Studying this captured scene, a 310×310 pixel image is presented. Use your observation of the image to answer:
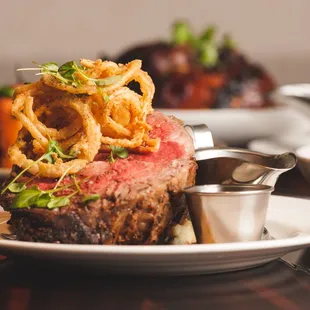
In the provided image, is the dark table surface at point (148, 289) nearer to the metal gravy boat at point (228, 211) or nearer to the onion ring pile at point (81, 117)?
the metal gravy boat at point (228, 211)

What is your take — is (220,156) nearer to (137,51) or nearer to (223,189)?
(223,189)

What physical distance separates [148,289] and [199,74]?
12.4 feet

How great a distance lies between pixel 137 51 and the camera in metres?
5.61

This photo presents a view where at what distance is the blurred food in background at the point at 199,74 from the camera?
5.29 metres

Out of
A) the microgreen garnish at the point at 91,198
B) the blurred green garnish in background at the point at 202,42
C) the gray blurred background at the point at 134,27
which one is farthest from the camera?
the gray blurred background at the point at 134,27

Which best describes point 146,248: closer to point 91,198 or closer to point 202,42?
point 91,198

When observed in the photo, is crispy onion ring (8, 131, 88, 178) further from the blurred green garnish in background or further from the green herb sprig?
the blurred green garnish in background

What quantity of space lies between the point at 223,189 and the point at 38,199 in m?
0.45

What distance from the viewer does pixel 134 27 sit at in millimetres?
8875

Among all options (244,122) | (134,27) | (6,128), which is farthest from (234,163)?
(134,27)

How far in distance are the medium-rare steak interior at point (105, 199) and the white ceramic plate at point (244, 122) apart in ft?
9.42

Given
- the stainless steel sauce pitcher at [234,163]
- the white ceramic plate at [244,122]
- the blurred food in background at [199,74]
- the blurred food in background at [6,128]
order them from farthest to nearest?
the blurred food in background at [199,74], the white ceramic plate at [244,122], the blurred food in background at [6,128], the stainless steel sauce pitcher at [234,163]

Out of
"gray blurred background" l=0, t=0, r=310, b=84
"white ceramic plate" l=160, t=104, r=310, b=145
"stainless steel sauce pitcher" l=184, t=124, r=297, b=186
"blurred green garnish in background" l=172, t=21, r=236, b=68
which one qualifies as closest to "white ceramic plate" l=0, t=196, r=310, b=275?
"stainless steel sauce pitcher" l=184, t=124, r=297, b=186

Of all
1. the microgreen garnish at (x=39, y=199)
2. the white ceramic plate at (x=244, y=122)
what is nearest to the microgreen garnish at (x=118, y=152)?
the microgreen garnish at (x=39, y=199)
